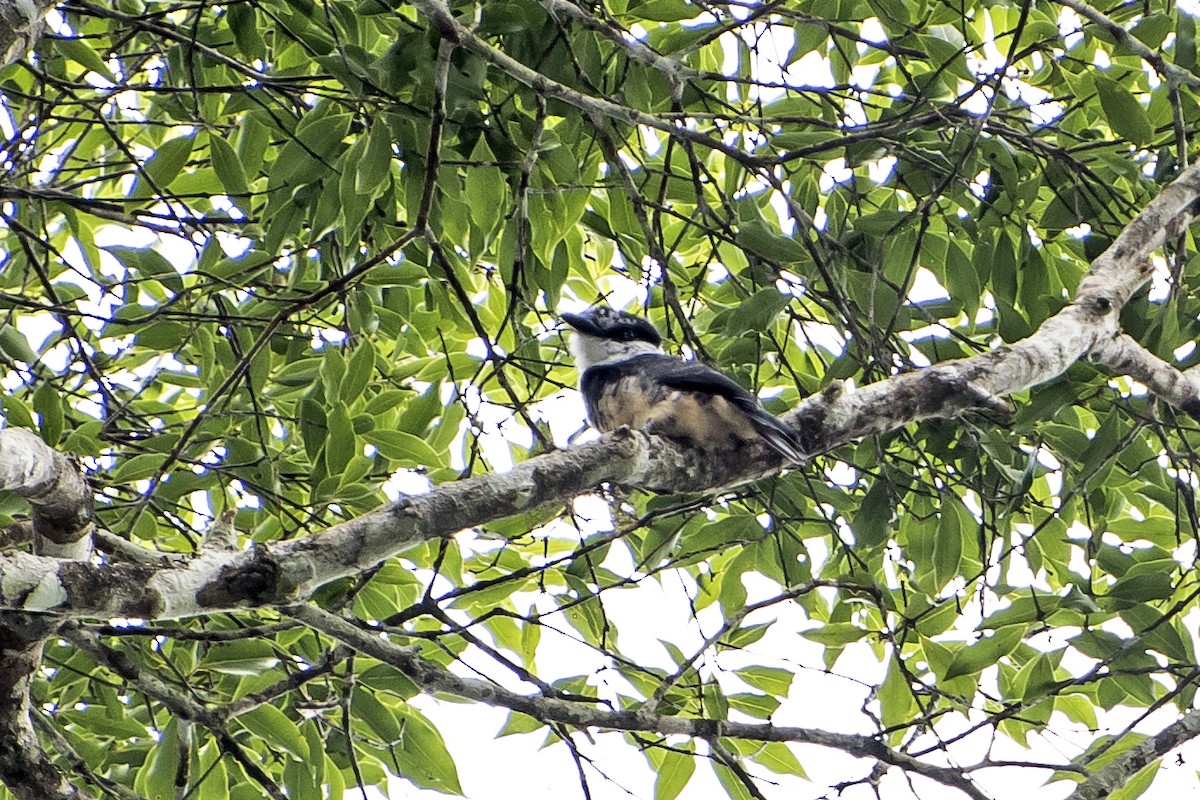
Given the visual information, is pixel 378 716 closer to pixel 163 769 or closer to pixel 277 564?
pixel 163 769

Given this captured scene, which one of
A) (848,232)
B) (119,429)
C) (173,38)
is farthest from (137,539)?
(848,232)

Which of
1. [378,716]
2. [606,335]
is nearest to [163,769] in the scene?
[378,716]

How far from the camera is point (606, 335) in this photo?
3.72 metres

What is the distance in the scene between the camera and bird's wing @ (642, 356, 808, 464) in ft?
7.97

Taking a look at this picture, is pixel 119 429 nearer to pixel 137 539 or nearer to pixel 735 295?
pixel 137 539

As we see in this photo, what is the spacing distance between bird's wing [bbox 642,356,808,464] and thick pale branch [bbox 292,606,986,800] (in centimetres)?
57

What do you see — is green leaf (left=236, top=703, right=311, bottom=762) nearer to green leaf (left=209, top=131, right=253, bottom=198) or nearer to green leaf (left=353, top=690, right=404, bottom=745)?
green leaf (left=353, top=690, right=404, bottom=745)

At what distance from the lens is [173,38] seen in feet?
8.88

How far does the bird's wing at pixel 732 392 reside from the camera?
2.43 metres

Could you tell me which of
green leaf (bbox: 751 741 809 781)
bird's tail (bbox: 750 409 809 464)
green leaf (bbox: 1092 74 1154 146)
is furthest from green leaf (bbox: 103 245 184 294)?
green leaf (bbox: 1092 74 1154 146)

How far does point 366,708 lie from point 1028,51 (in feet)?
6.79

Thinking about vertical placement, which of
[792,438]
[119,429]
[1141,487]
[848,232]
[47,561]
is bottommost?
[47,561]

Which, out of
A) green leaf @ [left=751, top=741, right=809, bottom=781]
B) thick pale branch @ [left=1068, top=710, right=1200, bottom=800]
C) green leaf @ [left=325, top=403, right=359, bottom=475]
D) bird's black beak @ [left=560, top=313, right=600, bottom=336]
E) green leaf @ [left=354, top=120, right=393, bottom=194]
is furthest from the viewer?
bird's black beak @ [left=560, top=313, right=600, bottom=336]

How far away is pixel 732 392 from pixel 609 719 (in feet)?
2.60
